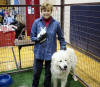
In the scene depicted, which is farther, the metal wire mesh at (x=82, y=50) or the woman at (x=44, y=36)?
the metal wire mesh at (x=82, y=50)

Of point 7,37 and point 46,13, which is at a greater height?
point 46,13

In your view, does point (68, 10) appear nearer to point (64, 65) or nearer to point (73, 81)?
point (73, 81)

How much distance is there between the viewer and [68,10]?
18.0 feet

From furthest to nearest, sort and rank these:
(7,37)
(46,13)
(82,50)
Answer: (7,37) → (82,50) → (46,13)

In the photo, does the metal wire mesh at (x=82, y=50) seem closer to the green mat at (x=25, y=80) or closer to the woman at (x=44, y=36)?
the green mat at (x=25, y=80)

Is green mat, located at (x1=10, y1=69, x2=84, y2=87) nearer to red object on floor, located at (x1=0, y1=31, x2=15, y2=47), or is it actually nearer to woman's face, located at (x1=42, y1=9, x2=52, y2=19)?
woman's face, located at (x1=42, y1=9, x2=52, y2=19)

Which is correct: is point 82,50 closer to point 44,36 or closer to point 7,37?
point 44,36

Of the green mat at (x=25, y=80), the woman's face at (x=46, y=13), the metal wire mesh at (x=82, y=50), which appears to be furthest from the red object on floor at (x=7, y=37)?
the woman's face at (x=46, y=13)

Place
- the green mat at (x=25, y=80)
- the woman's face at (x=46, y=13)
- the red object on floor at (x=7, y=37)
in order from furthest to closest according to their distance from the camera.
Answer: the red object on floor at (x=7, y=37), the green mat at (x=25, y=80), the woman's face at (x=46, y=13)

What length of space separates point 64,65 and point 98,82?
4.28 feet

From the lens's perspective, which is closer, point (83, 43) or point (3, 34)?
point (83, 43)

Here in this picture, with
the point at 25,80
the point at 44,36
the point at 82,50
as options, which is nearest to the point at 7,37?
the point at 25,80

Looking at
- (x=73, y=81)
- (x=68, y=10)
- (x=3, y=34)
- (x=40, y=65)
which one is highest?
(x=68, y=10)

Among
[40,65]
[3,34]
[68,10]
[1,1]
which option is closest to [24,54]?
[3,34]
